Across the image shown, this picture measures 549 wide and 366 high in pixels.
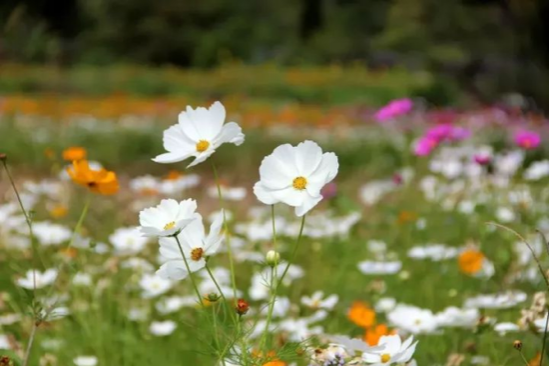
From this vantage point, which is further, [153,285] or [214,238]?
[153,285]

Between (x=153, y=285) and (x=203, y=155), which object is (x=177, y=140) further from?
(x=153, y=285)

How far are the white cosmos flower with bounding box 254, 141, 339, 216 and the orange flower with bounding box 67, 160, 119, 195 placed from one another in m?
0.33

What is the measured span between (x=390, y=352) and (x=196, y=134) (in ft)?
1.18

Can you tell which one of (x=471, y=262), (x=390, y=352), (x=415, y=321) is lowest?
(x=471, y=262)

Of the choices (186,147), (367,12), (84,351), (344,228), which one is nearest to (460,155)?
(344,228)

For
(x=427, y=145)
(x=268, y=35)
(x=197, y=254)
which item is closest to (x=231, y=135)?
(x=197, y=254)

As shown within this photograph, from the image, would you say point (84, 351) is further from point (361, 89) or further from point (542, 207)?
point (361, 89)

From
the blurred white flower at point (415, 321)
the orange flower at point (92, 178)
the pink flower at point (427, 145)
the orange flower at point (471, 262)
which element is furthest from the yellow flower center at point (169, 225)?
the pink flower at point (427, 145)

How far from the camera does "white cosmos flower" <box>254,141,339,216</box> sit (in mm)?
917

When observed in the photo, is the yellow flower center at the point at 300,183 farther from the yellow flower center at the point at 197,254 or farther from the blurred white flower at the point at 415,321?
the blurred white flower at the point at 415,321

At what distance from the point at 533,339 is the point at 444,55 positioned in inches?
660

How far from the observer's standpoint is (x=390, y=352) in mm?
949

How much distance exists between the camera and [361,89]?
35.8 ft

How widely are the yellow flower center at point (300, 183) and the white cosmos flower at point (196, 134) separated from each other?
0.09 m
